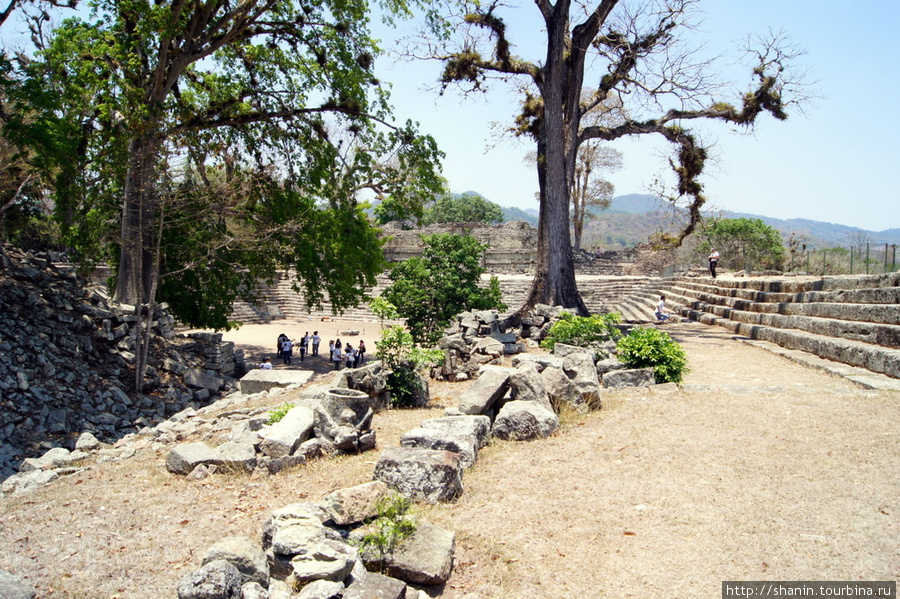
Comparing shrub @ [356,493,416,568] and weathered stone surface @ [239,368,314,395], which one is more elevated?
shrub @ [356,493,416,568]

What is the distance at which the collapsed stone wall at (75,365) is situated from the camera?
960 cm

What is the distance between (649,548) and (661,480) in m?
1.10

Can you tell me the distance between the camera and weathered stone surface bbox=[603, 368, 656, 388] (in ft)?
25.6

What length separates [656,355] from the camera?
7.95 meters

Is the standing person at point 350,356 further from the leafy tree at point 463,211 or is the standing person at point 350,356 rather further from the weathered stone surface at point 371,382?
the leafy tree at point 463,211

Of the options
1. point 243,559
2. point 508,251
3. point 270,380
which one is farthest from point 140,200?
point 508,251

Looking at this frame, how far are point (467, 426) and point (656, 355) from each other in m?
3.68

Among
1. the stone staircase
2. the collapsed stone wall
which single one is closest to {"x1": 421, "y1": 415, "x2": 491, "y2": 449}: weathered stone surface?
the stone staircase

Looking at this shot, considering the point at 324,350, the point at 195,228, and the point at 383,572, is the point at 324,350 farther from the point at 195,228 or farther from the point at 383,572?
the point at 383,572

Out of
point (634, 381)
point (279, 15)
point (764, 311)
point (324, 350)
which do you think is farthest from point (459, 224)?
point (634, 381)

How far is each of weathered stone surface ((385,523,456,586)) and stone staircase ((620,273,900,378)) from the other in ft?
22.5

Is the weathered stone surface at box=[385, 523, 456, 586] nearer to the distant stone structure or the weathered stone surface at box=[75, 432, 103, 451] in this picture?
the weathered stone surface at box=[75, 432, 103, 451]

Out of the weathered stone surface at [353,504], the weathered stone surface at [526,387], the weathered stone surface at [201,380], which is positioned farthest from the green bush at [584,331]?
the weathered stone surface at [201,380]

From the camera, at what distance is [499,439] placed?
18.8ft
